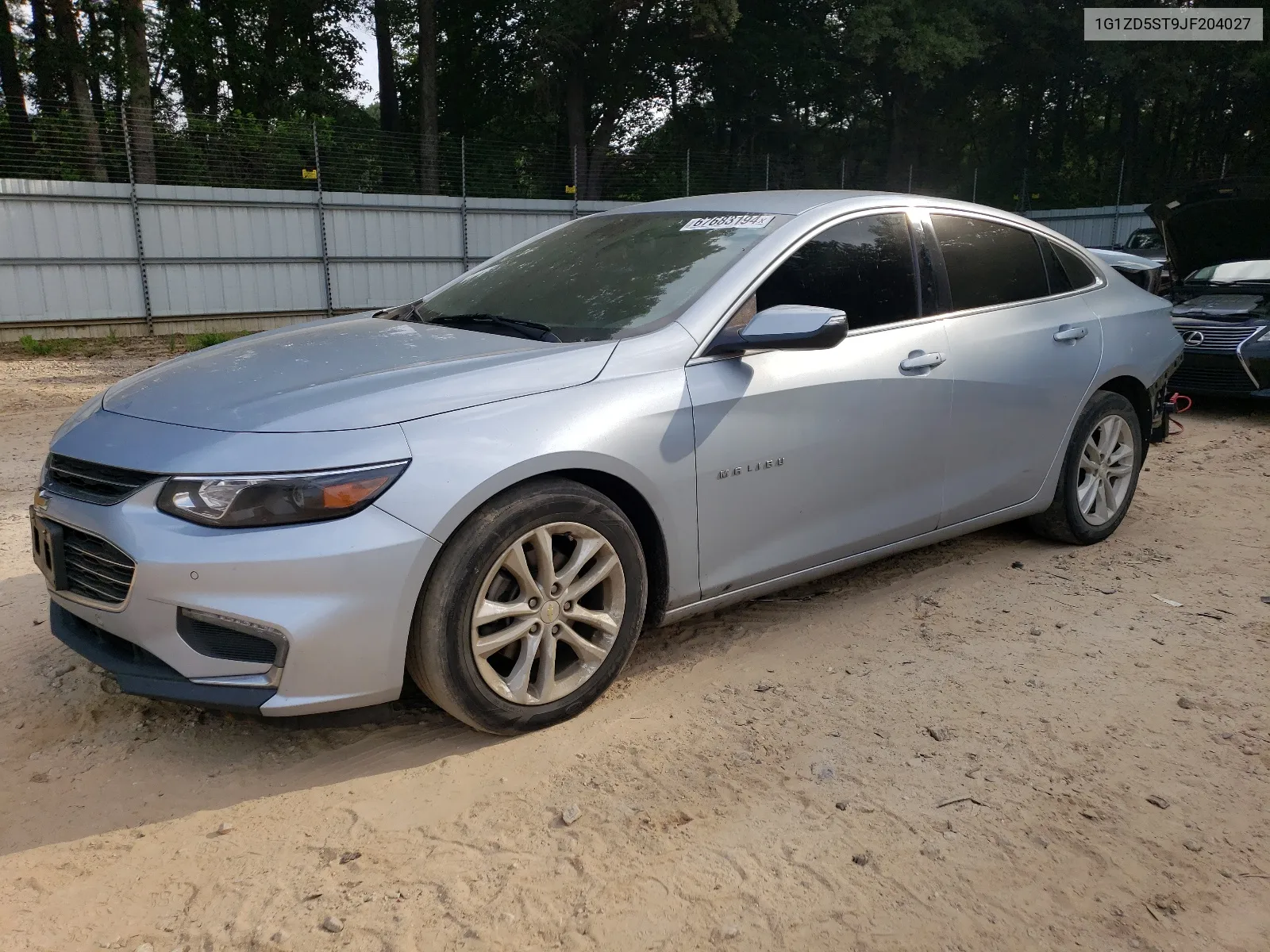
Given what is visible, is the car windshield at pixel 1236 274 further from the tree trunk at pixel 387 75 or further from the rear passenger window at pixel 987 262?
the tree trunk at pixel 387 75

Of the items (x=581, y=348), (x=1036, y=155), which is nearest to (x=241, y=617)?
(x=581, y=348)

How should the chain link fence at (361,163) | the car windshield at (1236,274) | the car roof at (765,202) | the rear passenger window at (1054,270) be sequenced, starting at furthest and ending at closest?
the chain link fence at (361,163)
the car windshield at (1236,274)
the rear passenger window at (1054,270)
the car roof at (765,202)

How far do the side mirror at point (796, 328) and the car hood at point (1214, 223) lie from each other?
6426 mm

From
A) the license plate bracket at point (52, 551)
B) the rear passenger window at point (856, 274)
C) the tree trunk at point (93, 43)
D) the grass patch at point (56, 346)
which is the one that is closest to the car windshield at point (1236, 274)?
the rear passenger window at point (856, 274)

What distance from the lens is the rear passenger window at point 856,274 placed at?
11.5ft

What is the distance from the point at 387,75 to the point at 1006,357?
26.0 meters

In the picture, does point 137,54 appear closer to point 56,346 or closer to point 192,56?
point 192,56

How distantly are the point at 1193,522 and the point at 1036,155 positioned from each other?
3471cm

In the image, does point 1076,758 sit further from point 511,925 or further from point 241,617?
point 241,617

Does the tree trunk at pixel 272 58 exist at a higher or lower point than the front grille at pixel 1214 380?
higher

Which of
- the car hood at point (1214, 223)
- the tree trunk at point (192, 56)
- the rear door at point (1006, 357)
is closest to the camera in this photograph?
the rear door at point (1006, 357)

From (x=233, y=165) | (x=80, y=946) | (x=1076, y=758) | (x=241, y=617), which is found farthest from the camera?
(x=233, y=165)

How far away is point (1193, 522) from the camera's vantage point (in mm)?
5277

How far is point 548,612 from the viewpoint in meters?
2.92
